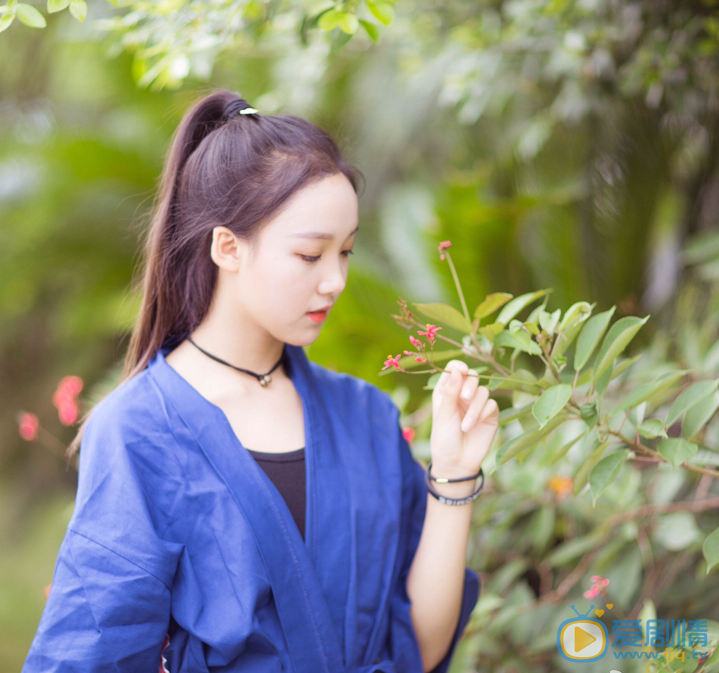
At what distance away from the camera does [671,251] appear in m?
2.66

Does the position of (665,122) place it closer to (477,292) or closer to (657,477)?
(477,292)

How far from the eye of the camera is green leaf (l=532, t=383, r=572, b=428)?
33.0 inches

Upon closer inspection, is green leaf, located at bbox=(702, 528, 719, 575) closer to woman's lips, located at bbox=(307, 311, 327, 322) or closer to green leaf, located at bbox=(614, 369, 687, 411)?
green leaf, located at bbox=(614, 369, 687, 411)

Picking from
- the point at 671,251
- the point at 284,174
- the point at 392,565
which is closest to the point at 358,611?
the point at 392,565

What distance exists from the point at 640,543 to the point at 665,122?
1.38 metres

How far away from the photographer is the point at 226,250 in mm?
1065

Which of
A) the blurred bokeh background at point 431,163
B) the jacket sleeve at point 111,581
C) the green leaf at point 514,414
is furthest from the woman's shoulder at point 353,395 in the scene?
the blurred bokeh background at point 431,163

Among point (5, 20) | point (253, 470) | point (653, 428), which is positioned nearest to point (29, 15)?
point (5, 20)

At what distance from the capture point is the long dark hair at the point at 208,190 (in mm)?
1045

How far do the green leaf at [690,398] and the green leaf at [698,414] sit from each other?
0.01 m

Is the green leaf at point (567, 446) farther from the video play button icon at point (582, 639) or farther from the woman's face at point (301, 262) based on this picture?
the video play button icon at point (582, 639)

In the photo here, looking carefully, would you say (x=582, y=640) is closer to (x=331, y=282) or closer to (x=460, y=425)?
(x=460, y=425)

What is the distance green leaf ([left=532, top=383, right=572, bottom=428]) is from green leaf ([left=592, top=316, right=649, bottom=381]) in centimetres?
9

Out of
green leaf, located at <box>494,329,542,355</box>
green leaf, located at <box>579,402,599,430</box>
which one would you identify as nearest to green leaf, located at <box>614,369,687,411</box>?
green leaf, located at <box>579,402,599,430</box>
